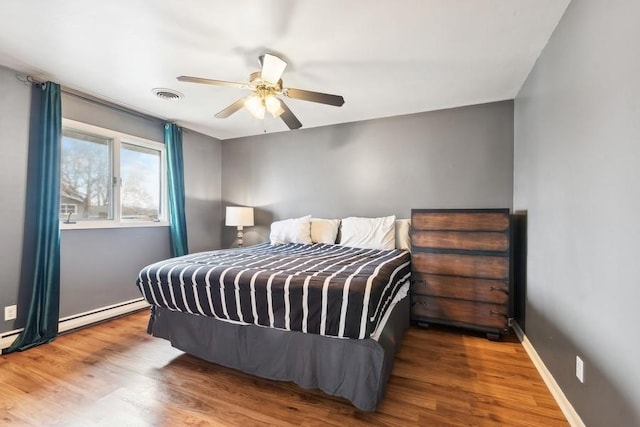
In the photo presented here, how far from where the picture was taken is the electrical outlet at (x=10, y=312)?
2.29 meters

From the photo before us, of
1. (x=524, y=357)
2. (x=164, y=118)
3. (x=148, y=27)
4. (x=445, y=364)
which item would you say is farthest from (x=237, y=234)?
(x=524, y=357)

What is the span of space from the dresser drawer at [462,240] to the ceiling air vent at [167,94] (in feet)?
9.11

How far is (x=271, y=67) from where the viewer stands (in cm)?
198

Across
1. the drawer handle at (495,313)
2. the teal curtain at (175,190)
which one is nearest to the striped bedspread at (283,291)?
the drawer handle at (495,313)

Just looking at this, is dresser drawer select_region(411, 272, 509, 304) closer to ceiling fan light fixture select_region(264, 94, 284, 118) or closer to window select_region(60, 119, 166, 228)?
ceiling fan light fixture select_region(264, 94, 284, 118)

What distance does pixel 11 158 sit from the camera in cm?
233

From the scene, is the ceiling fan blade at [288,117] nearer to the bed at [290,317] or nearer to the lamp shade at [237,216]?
the bed at [290,317]

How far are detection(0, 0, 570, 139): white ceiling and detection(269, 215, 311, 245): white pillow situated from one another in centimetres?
158

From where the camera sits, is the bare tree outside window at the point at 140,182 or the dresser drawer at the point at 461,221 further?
the bare tree outside window at the point at 140,182

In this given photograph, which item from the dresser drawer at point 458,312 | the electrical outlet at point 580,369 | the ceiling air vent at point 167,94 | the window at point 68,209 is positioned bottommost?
the dresser drawer at point 458,312

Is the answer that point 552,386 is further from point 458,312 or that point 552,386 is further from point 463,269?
point 463,269

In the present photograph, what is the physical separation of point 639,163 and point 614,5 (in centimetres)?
72

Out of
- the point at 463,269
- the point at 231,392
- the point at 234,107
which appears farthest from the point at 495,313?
the point at 234,107

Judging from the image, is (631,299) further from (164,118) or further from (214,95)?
(164,118)
